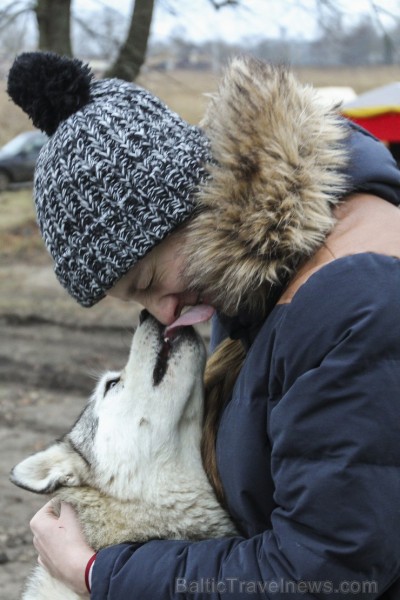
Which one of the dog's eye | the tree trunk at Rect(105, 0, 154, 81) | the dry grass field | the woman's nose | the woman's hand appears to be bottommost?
the dry grass field

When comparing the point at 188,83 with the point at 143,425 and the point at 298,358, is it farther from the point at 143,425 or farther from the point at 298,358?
the point at 298,358

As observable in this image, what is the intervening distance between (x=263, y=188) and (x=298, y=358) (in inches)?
17.7

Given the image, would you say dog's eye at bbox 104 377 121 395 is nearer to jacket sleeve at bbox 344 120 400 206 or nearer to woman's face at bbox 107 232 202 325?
woman's face at bbox 107 232 202 325

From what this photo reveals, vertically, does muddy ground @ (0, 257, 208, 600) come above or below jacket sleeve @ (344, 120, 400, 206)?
below

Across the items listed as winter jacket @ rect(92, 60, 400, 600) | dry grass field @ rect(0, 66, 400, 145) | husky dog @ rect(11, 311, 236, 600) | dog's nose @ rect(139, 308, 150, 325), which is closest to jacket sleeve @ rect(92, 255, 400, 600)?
winter jacket @ rect(92, 60, 400, 600)

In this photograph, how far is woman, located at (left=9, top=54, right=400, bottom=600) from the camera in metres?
1.65

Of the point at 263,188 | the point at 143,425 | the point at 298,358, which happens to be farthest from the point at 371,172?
the point at 143,425

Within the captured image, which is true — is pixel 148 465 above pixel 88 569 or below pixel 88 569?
below

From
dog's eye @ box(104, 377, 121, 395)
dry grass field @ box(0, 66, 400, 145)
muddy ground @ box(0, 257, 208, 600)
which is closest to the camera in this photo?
dog's eye @ box(104, 377, 121, 395)

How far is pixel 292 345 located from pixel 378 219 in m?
0.36

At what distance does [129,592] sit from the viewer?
1988mm

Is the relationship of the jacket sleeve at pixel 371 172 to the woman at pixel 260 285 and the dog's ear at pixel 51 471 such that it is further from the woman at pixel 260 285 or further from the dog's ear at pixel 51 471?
the dog's ear at pixel 51 471

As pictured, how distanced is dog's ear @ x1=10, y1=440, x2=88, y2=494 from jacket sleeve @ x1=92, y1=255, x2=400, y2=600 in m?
1.13

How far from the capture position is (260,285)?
77.0 inches
